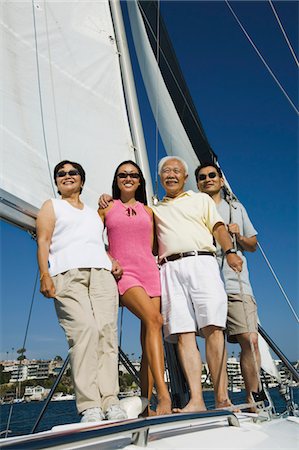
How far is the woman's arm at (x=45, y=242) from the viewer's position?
2.59 metres

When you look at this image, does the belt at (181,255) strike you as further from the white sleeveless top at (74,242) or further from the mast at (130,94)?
the mast at (130,94)

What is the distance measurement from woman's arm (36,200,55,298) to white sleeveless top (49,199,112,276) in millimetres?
33

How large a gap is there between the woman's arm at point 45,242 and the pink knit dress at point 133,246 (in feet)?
1.35

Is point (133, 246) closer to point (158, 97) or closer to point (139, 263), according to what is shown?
point (139, 263)

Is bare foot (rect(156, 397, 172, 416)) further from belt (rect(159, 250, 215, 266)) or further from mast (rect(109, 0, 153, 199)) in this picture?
mast (rect(109, 0, 153, 199))

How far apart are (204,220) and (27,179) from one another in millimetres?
1225

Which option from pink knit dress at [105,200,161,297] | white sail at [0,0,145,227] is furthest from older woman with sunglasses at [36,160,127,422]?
white sail at [0,0,145,227]

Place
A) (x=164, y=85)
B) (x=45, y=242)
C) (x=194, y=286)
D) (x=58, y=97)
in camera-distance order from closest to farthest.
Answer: (x=45, y=242), (x=194, y=286), (x=58, y=97), (x=164, y=85)

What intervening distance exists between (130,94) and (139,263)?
2.41 metres

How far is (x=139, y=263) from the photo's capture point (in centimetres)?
303

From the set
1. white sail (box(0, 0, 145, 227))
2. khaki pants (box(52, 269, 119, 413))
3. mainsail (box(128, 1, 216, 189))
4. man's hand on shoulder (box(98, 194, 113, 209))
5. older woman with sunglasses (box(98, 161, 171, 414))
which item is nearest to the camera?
khaki pants (box(52, 269, 119, 413))

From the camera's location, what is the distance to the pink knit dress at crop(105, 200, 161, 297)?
299cm

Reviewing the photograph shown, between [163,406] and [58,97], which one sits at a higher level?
[58,97]

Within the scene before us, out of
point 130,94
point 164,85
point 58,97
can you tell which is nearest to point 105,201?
point 58,97
